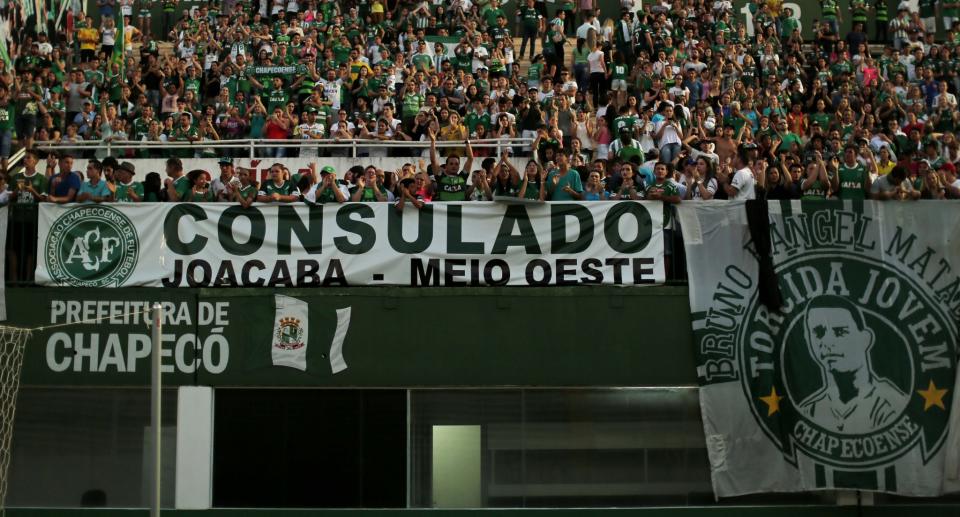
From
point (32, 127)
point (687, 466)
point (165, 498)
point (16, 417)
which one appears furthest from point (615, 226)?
point (32, 127)

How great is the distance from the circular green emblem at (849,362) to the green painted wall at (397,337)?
1.09 m

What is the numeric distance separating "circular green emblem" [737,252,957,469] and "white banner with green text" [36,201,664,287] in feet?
6.00

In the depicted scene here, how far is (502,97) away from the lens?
24.0 metres

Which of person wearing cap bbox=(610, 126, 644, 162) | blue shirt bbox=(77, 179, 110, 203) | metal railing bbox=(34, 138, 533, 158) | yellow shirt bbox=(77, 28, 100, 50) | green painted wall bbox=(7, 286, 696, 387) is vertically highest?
yellow shirt bbox=(77, 28, 100, 50)

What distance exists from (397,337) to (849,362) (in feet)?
19.1

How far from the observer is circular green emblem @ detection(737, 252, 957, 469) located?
17.4 m

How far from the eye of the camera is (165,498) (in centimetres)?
1772

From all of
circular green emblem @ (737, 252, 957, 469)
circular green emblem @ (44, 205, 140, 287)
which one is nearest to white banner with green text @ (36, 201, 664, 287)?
circular green emblem @ (44, 205, 140, 287)

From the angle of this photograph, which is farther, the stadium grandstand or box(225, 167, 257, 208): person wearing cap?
box(225, 167, 257, 208): person wearing cap

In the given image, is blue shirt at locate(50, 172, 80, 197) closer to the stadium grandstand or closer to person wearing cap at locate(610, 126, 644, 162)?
the stadium grandstand

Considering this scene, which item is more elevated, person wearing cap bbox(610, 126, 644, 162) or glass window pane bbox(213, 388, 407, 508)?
person wearing cap bbox(610, 126, 644, 162)

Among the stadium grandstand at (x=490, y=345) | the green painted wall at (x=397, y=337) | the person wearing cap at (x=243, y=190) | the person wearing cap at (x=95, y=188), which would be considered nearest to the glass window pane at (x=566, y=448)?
the stadium grandstand at (x=490, y=345)

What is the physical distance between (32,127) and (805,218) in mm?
13515

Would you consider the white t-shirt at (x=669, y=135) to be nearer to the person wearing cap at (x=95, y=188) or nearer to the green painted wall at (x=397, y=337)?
the green painted wall at (x=397, y=337)
